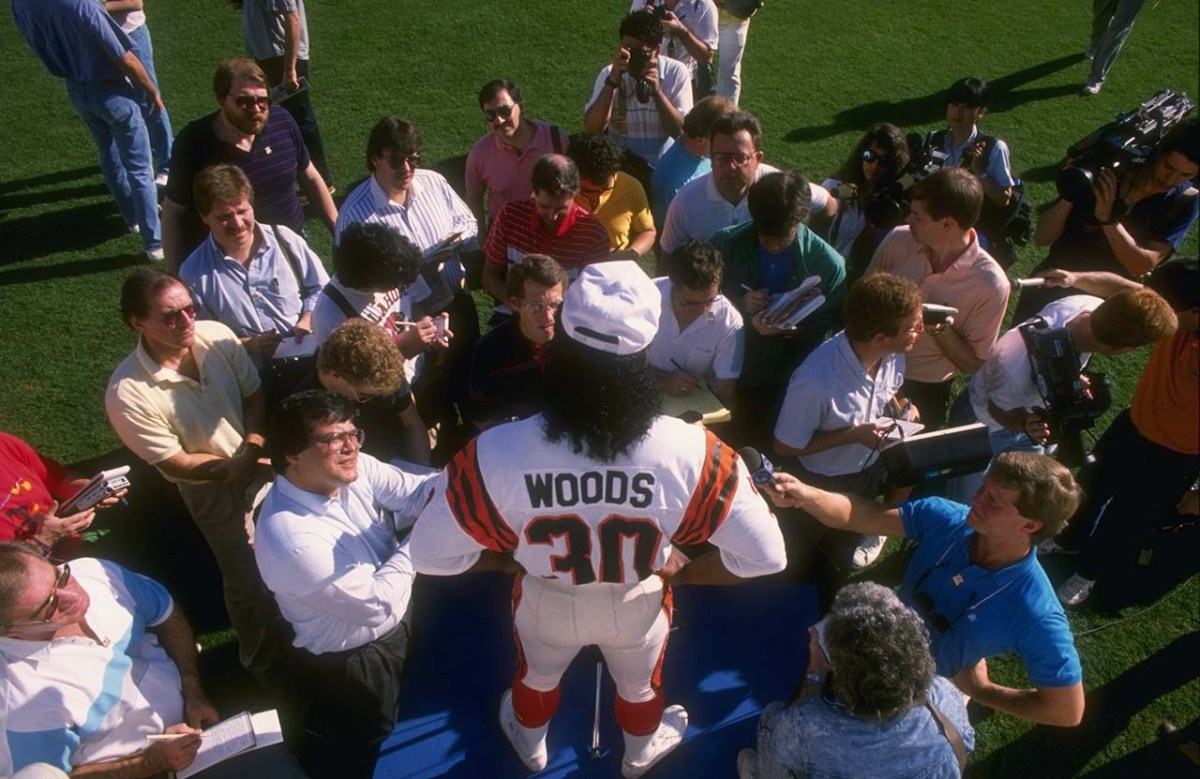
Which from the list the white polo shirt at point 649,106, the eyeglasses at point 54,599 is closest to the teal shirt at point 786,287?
the white polo shirt at point 649,106

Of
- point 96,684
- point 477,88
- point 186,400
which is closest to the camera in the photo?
point 96,684

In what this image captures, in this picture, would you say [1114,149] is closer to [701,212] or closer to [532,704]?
[701,212]

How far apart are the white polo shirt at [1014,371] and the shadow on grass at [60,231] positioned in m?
6.00

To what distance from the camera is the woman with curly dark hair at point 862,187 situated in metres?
4.43

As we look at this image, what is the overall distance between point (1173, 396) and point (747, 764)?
7.55 feet

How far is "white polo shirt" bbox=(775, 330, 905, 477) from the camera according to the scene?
3295 millimetres

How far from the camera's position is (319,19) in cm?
897

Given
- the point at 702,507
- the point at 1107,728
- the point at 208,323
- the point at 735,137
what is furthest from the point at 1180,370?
the point at 208,323

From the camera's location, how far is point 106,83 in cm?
539

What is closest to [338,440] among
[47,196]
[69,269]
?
[69,269]

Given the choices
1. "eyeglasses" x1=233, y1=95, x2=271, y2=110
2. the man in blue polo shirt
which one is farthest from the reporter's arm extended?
"eyeglasses" x1=233, y1=95, x2=271, y2=110

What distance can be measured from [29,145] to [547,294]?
20.5 ft

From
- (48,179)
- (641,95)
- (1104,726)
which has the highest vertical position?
(641,95)

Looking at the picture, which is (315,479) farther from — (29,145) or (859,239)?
(29,145)
